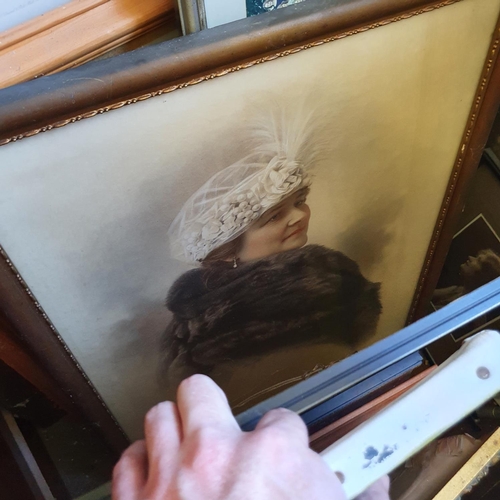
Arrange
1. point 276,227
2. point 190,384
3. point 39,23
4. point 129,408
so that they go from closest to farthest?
1. point 190,384
2. point 39,23
3. point 276,227
4. point 129,408

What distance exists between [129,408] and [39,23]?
0.62 meters

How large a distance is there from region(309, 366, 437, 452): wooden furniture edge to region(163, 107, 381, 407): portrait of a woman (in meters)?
0.29

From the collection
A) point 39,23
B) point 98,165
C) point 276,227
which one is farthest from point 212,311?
point 39,23

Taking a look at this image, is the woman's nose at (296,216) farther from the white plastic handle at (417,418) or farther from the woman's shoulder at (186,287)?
the white plastic handle at (417,418)

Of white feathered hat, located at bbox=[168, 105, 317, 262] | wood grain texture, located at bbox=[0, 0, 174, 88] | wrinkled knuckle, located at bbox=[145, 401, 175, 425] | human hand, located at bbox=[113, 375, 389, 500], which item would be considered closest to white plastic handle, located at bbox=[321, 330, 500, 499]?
human hand, located at bbox=[113, 375, 389, 500]

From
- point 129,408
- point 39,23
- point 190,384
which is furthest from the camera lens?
point 129,408

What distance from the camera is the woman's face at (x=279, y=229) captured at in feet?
2.20

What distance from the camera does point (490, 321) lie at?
2.98 ft

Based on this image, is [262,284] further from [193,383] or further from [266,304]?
[193,383]

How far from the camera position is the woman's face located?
672 mm

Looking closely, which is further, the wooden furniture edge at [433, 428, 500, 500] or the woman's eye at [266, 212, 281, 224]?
the woman's eye at [266, 212, 281, 224]

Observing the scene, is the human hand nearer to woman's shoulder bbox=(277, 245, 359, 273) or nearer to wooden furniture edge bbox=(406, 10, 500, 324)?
woman's shoulder bbox=(277, 245, 359, 273)

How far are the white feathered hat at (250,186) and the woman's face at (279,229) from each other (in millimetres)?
15

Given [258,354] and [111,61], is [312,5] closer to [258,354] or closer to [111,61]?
[111,61]
